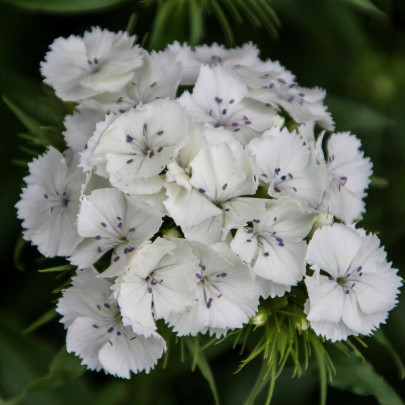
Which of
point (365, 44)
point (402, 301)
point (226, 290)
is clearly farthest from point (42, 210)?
point (365, 44)

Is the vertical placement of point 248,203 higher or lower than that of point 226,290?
higher

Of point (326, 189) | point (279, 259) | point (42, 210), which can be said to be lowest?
point (42, 210)

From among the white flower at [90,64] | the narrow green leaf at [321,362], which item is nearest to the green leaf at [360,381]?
the narrow green leaf at [321,362]

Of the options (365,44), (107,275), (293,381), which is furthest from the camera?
(365,44)

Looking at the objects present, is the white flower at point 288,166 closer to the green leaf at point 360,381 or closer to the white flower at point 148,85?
the white flower at point 148,85

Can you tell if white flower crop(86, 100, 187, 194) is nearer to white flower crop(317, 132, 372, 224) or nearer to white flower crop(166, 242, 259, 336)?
white flower crop(166, 242, 259, 336)

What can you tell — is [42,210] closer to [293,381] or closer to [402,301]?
[293,381]

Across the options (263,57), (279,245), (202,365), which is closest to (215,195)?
(279,245)
